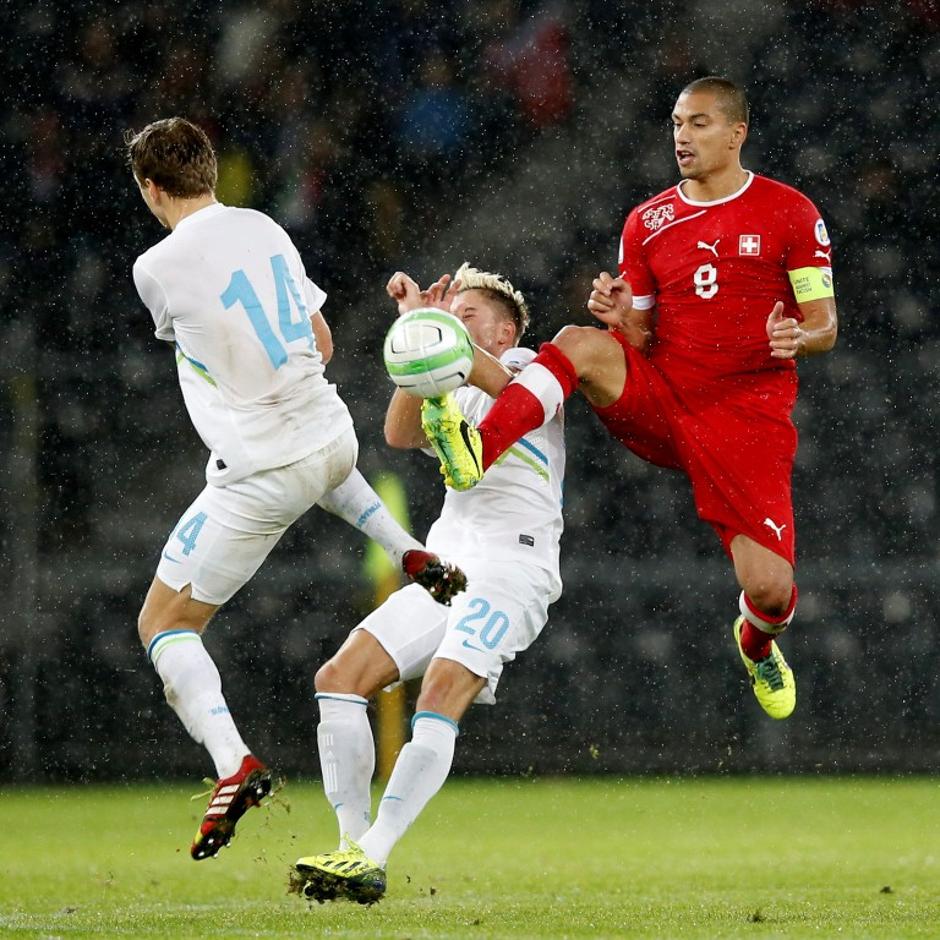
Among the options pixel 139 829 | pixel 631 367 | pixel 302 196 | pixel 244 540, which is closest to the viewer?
pixel 244 540

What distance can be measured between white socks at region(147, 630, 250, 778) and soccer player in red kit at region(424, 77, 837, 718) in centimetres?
167

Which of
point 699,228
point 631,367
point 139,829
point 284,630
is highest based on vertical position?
→ point 699,228

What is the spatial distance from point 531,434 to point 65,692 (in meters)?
4.24

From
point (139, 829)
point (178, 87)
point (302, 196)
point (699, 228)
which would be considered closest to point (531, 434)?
point (699, 228)

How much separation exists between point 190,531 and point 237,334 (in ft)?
1.73

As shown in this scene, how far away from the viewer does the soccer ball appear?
4.55 metres

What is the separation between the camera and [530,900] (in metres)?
4.89

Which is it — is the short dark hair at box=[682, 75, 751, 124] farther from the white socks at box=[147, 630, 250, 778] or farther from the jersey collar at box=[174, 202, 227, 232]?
the white socks at box=[147, 630, 250, 778]

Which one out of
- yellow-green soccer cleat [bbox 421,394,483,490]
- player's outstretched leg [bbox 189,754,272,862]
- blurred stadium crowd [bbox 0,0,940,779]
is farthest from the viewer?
blurred stadium crowd [bbox 0,0,940,779]

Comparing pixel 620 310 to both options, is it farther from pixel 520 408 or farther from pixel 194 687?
pixel 194 687

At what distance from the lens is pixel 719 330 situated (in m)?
5.64

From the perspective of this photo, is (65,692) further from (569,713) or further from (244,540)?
(244,540)

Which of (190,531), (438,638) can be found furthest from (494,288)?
(190,531)

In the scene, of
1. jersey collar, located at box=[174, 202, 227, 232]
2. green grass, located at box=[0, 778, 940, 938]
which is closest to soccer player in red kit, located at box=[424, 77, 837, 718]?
green grass, located at box=[0, 778, 940, 938]
